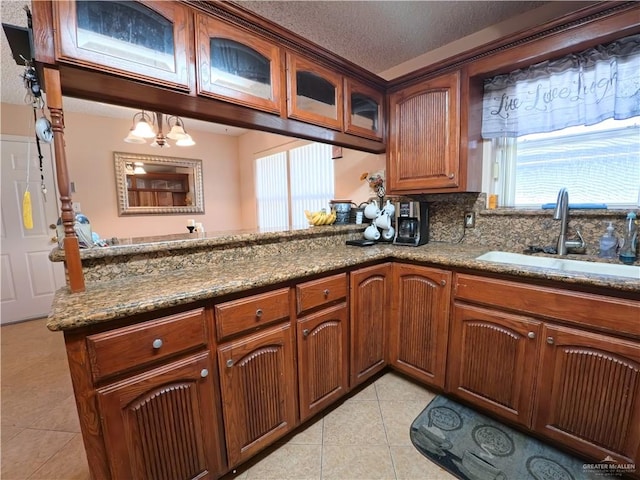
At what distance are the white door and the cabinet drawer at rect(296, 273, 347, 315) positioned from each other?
362 centimetres

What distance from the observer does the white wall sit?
3.42m

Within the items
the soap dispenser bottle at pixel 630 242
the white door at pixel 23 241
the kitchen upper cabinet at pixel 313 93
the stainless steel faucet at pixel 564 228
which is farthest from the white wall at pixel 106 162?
the soap dispenser bottle at pixel 630 242

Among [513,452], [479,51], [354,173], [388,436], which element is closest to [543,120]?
[479,51]

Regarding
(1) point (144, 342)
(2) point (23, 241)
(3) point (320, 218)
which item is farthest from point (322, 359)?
(2) point (23, 241)

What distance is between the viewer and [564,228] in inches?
61.6

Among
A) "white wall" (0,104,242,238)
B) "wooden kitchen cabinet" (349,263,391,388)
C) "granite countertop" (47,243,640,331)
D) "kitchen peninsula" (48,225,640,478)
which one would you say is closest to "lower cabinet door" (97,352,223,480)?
"kitchen peninsula" (48,225,640,478)

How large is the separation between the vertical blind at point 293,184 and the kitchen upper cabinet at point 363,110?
1.05 metres

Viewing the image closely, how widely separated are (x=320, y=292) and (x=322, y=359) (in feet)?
1.26

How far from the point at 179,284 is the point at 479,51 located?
2110 mm

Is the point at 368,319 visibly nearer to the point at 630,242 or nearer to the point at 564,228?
the point at 564,228

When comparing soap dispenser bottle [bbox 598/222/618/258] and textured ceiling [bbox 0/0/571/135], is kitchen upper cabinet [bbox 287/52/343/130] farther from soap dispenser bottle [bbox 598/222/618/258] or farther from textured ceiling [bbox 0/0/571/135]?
soap dispenser bottle [bbox 598/222/618/258]

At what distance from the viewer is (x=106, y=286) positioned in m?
1.12

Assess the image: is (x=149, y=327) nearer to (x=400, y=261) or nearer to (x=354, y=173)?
(x=400, y=261)

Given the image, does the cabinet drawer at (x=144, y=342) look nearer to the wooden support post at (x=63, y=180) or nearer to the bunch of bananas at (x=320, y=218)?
the wooden support post at (x=63, y=180)
